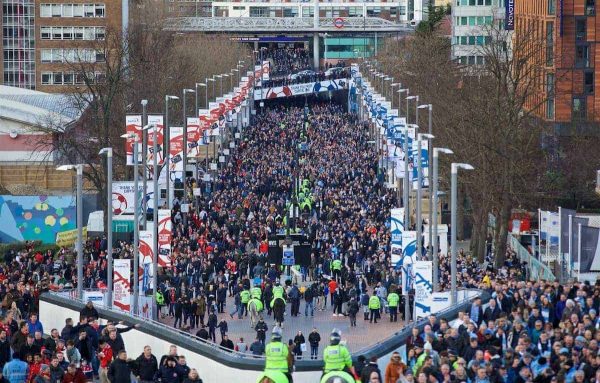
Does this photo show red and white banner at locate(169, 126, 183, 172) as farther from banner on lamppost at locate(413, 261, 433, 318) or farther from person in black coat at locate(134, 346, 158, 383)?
person in black coat at locate(134, 346, 158, 383)

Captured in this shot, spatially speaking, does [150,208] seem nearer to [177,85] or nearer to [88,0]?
[177,85]

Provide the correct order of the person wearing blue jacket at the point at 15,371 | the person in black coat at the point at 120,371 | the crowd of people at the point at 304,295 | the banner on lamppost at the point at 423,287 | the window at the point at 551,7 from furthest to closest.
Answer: the window at the point at 551,7
the banner on lamppost at the point at 423,287
the person wearing blue jacket at the point at 15,371
the person in black coat at the point at 120,371
the crowd of people at the point at 304,295

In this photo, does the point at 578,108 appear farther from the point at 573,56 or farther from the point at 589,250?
the point at 589,250

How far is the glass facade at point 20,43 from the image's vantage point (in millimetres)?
152125

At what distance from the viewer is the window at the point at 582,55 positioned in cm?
10088

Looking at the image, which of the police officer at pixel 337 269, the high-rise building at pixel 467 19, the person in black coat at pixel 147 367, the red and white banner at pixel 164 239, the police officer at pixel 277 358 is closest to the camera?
the police officer at pixel 277 358

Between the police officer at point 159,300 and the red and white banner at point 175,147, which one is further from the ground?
the red and white banner at point 175,147

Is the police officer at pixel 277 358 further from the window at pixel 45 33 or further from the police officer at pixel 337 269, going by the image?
the window at pixel 45 33

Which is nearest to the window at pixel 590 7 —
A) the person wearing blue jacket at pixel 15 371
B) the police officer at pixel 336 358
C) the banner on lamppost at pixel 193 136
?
the banner on lamppost at pixel 193 136

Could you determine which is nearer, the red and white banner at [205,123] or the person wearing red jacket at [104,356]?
the person wearing red jacket at [104,356]


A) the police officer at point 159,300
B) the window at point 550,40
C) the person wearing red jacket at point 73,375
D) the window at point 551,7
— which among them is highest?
the window at point 551,7

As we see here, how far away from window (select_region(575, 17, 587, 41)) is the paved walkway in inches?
1922

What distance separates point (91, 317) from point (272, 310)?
1312 cm

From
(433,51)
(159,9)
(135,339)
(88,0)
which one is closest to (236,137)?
(433,51)
